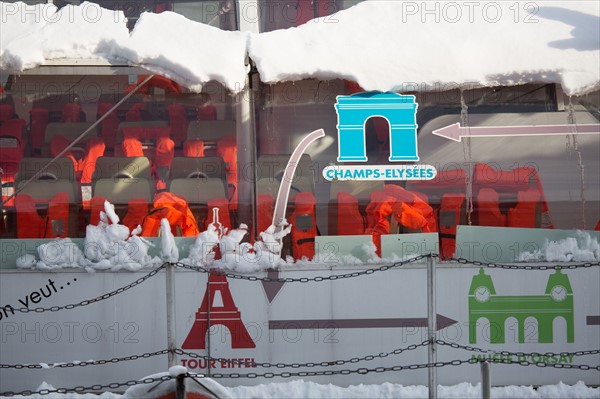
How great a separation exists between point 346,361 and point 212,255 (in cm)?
122

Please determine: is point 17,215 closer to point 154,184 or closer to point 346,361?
point 154,184

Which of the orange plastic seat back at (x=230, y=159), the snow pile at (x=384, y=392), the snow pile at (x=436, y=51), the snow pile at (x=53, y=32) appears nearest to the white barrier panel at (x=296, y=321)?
the snow pile at (x=384, y=392)

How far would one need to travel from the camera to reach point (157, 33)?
580 cm

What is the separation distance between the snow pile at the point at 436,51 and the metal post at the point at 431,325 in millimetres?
1385

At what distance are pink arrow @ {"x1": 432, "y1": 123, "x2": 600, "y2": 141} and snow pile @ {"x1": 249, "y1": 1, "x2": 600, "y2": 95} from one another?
0.92 feet

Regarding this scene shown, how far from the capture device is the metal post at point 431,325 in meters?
5.24

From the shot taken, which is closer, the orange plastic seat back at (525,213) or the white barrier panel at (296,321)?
the white barrier panel at (296,321)

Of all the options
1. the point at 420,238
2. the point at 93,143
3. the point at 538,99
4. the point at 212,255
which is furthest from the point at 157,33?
the point at 538,99

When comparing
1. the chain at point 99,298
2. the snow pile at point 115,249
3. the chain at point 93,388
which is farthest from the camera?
the snow pile at point 115,249

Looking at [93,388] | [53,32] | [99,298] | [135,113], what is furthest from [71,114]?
[93,388]

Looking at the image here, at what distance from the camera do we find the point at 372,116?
5844 mm

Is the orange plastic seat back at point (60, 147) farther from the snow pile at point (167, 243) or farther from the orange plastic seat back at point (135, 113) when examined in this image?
the snow pile at point (167, 243)

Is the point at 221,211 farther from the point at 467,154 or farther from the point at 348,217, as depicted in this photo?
the point at 467,154

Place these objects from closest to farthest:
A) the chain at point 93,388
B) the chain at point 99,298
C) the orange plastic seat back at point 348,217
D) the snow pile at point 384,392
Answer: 1. the chain at point 93,388
2. the chain at point 99,298
3. the snow pile at point 384,392
4. the orange plastic seat back at point 348,217
